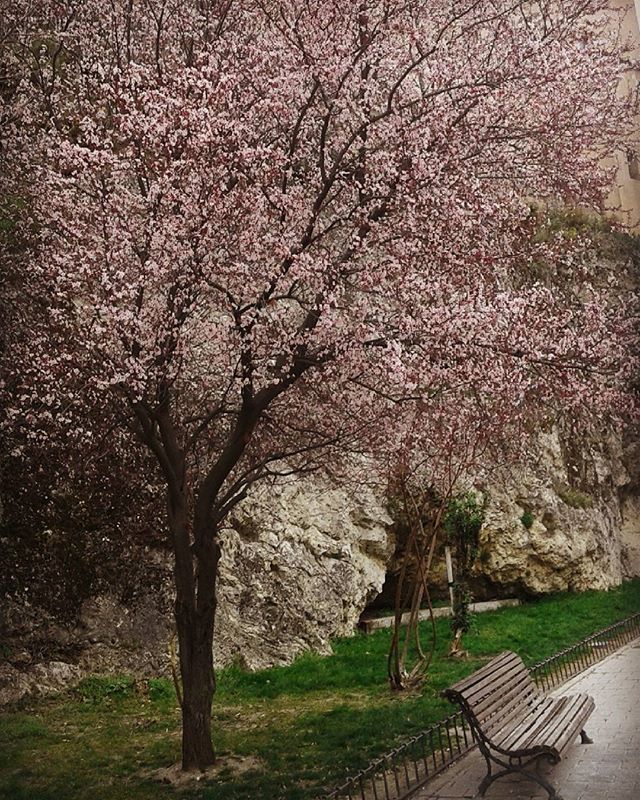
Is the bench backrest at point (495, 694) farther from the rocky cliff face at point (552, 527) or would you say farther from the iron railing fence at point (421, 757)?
the rocky cliff face at point (552, 527)

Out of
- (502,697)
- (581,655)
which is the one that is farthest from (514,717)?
(581,655)

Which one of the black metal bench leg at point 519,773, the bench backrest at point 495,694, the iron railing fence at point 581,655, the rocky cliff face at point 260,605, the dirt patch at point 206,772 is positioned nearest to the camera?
the black metal bench leg at point 519,773

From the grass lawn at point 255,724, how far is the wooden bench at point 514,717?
1288 mm

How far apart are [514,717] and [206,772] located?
8.41 feet

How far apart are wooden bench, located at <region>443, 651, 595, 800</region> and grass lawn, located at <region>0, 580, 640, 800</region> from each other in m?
1.29

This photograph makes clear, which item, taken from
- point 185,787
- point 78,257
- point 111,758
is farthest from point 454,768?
point 78,257

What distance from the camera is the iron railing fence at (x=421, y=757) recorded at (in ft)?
19.6

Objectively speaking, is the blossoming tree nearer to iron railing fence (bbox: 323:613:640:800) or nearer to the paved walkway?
iron railing fence (bbox: 323:613:640:800)

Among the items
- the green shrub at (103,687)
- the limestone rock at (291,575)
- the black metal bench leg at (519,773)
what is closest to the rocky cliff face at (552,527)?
the limestone rock at (291,575)

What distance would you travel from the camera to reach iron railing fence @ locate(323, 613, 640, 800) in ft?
19.6

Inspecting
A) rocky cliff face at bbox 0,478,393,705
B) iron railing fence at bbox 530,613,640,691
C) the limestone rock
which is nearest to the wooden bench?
iron railing fence at bbox 530,613,640,691

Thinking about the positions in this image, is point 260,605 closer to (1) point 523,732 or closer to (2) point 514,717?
(2) point 514,717

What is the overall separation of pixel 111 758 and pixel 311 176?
5.67 m

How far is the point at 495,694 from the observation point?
6469mm
